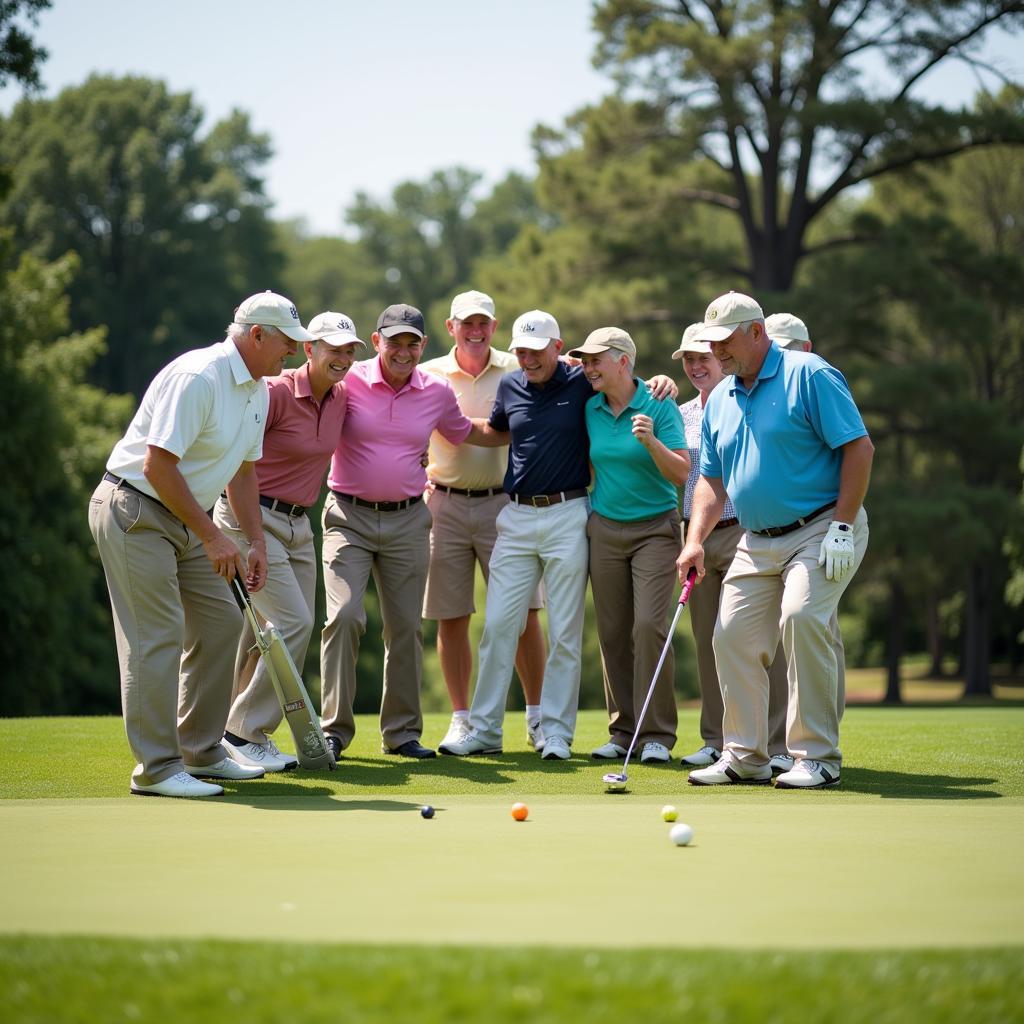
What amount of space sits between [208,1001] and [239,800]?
10.5ft

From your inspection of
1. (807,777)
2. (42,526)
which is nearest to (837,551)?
(807,777)

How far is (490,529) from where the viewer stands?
336 inches

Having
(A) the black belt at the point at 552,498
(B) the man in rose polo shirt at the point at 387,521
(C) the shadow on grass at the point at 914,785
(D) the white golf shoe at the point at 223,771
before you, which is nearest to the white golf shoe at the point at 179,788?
(D) the white golf shoe at the point at 223,771

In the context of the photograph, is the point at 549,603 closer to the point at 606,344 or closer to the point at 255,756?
the point at 606,344

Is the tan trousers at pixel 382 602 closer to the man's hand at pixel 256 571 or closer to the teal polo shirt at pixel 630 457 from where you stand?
the man's hand at pixel 256 571

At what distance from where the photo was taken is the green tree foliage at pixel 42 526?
24.0m

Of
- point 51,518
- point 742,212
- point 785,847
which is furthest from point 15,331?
point 785,847

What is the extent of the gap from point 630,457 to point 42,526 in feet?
65.6

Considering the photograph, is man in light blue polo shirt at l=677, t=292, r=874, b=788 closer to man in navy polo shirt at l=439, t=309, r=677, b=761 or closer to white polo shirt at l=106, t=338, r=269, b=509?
man in navy polo shirt at l=439, t=309, r=677, b=761

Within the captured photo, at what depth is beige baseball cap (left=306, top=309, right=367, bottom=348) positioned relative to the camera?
752 centimetres

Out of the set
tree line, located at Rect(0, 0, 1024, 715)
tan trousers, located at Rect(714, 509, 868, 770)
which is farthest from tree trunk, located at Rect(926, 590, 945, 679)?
tan trousers, located at Rect(714, 509, 868, 770)

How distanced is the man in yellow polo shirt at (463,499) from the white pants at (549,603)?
1.02 ft

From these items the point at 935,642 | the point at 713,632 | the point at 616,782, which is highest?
the point at 713,632

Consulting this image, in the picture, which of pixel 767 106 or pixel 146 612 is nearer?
pixel 146 612
